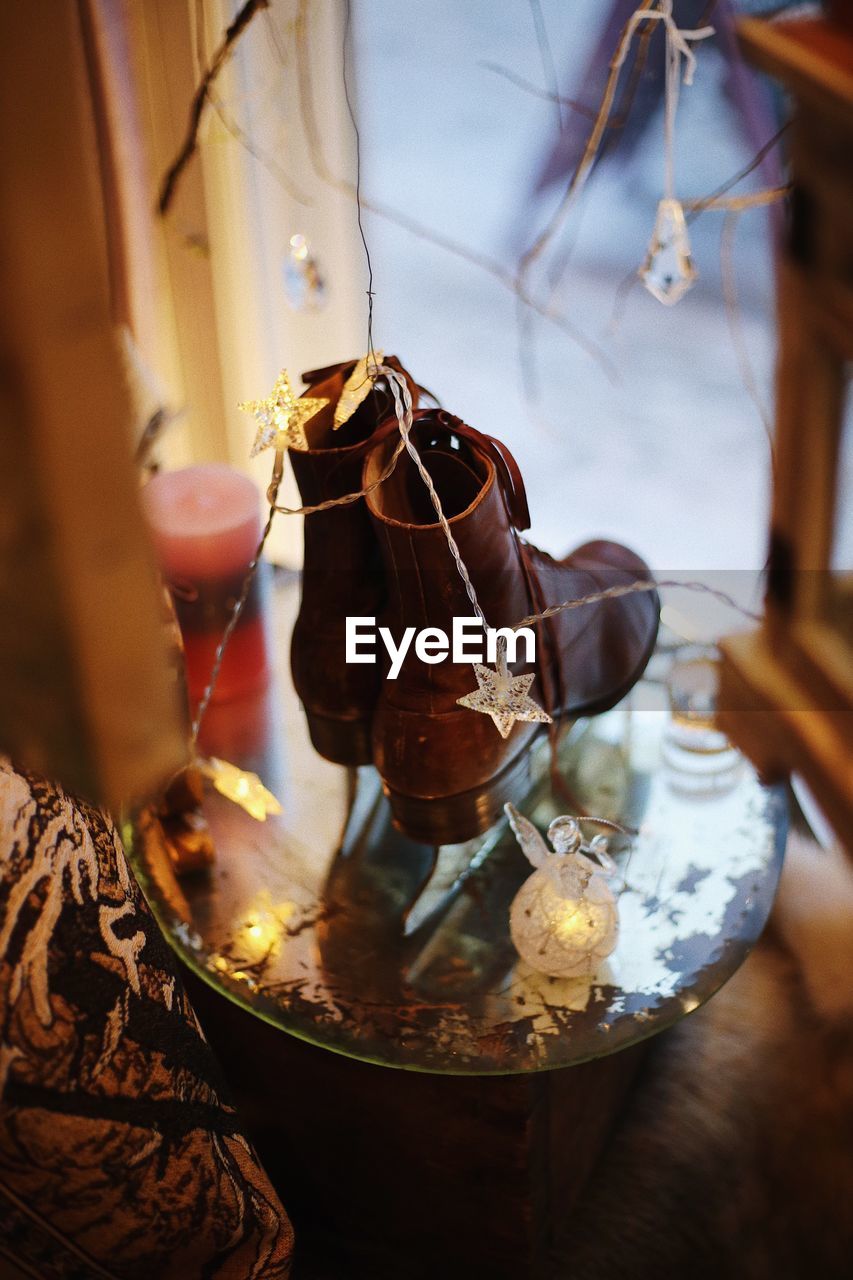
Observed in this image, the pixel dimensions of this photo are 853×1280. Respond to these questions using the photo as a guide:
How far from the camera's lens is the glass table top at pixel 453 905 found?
2.14 feet

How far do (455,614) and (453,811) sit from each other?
12 cm

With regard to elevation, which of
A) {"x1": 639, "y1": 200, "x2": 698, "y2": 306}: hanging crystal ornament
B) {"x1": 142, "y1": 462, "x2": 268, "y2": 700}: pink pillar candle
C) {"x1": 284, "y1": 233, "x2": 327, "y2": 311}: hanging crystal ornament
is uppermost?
{"x1": 639, "y1": 200, "x2": 698, "y2": 306}: hanging crystal ornament

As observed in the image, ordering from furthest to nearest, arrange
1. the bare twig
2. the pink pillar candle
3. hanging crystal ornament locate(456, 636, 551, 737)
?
the pink pillar candle < the bare twig < hanging crystal ornament locate(456, 636, 551, 737)

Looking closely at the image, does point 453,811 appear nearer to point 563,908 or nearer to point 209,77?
point 563,908

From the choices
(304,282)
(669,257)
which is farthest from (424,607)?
(304,282)

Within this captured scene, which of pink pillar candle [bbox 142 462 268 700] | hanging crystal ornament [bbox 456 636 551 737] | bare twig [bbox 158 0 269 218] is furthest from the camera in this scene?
pink pillar candle [bbox 142 462 268 700]

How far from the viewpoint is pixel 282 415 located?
645 millimetres

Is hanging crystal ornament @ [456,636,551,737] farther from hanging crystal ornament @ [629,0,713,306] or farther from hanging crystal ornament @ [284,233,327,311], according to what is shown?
hanging crystal ornament @ [284,233,327,311]

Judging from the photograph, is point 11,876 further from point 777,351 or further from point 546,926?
point 777,351

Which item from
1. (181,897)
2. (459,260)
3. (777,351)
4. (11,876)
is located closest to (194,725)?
(181,897)

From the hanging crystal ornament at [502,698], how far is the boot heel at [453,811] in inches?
3.2

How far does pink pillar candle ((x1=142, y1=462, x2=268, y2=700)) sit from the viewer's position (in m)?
0.84

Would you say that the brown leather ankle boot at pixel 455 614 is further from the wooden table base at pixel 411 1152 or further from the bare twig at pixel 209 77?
the bare twig at pixel 209 77

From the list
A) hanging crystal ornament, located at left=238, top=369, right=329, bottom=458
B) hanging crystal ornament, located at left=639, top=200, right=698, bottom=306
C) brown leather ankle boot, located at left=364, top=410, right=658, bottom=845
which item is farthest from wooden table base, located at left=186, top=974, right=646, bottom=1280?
hanging crystal ornament, located at left=639, top=200, right=698, bottom=306
